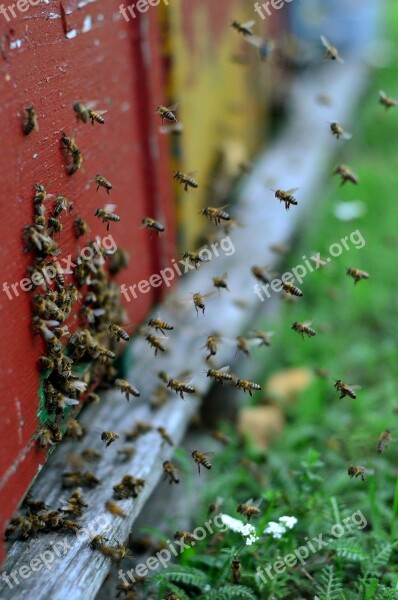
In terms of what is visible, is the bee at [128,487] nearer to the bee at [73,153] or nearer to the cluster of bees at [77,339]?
the cluster of bees at [77,339]

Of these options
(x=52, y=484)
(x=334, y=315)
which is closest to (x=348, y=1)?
(x=334, y=315)

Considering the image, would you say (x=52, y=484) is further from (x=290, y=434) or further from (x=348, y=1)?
(x=348, y=1)

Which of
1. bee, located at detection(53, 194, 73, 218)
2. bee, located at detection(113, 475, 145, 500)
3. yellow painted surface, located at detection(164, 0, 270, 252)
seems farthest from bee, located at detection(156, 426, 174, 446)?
yellow painted surface, located at detection(164, 0, 270, 252)

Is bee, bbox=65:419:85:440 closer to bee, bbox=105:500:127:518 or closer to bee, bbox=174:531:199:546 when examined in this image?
bee, bbox=105:500:127:518

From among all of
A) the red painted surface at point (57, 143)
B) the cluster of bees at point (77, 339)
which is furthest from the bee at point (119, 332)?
the red painted surface at point (57, 143)

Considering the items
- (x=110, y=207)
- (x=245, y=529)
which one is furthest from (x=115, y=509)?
(x=110, y=207)

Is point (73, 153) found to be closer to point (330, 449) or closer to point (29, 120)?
point (29, 120)
